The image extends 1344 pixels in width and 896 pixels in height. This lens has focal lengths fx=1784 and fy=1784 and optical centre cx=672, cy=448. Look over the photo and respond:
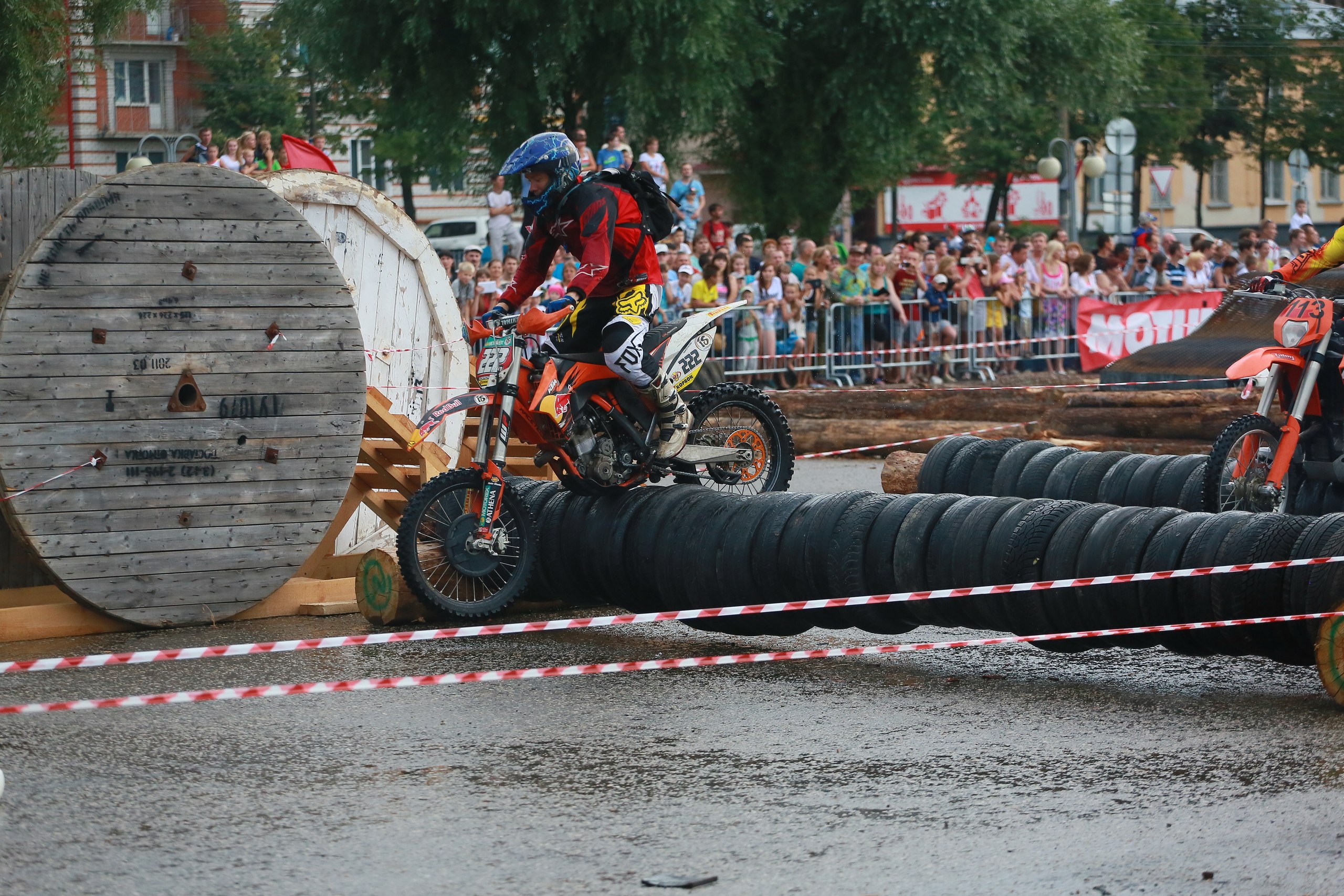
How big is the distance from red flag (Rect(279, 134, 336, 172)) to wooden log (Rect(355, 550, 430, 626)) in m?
3.68

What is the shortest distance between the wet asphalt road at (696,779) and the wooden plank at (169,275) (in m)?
1.74

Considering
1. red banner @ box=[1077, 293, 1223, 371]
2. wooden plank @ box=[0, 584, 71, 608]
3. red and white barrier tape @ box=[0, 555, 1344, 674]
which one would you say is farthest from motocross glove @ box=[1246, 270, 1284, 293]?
red banner @ box=[1077, 293, 1223, 371]

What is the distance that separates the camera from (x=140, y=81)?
21766mm

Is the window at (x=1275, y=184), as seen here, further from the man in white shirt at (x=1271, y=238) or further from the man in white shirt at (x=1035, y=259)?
the man in white shirt at (x=1035, y=259)

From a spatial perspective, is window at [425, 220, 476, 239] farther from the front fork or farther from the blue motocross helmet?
the front fork

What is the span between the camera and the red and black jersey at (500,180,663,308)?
866 cm

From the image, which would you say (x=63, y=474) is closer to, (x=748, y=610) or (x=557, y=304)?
(x=557, y=304)

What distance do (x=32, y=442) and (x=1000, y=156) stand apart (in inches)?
1766

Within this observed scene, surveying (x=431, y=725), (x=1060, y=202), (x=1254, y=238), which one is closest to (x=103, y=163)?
(x=1254, y=238)

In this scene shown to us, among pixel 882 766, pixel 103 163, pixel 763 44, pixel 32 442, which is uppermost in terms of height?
pixel 763 44

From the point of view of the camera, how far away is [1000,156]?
166 ft

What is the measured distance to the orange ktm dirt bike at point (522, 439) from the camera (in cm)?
846

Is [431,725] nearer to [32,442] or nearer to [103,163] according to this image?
[32,442]

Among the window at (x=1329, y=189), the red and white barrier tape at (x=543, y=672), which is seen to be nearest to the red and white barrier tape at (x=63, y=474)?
the red and white barrier tape at (x=543, y=672)
